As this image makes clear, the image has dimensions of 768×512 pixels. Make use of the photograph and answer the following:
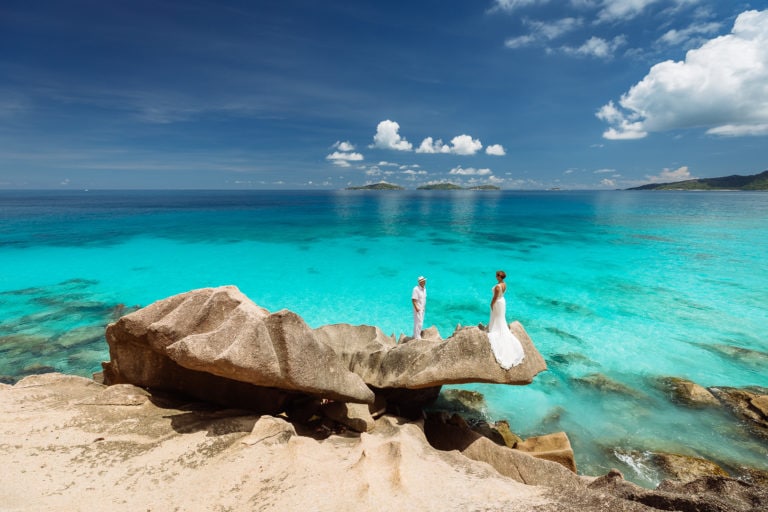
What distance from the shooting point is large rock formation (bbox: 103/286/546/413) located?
→ 7.64 m

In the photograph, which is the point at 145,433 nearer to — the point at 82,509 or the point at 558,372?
the point at 82,509

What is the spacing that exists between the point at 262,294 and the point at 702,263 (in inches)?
1612

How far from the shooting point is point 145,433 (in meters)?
7.46

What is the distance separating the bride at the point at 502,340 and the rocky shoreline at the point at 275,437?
22cm

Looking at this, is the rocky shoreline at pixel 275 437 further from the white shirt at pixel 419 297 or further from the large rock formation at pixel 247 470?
the white shirt at pixel 419 297

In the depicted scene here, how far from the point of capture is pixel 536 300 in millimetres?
25359

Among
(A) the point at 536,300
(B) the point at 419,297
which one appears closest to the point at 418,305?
(B) the point at 419,297

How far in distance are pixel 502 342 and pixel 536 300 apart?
17.9m

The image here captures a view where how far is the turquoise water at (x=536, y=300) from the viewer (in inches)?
498

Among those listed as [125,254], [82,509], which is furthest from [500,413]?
[125,254]

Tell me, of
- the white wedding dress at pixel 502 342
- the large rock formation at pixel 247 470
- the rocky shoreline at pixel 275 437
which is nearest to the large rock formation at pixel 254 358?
the rocky shoreline at pixel 275 437

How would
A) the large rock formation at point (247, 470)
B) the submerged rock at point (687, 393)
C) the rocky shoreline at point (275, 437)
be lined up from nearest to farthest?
the large rock formation at point (247, 470), the rocky shoreline at point (275, 437), the submerged rock at point (687, 393)

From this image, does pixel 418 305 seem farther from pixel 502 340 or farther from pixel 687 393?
A: pixel 687 393

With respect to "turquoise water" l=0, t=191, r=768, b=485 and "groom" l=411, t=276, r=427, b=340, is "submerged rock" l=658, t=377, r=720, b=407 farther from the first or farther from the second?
"groom" l=411, t=276, r=427, b=340
